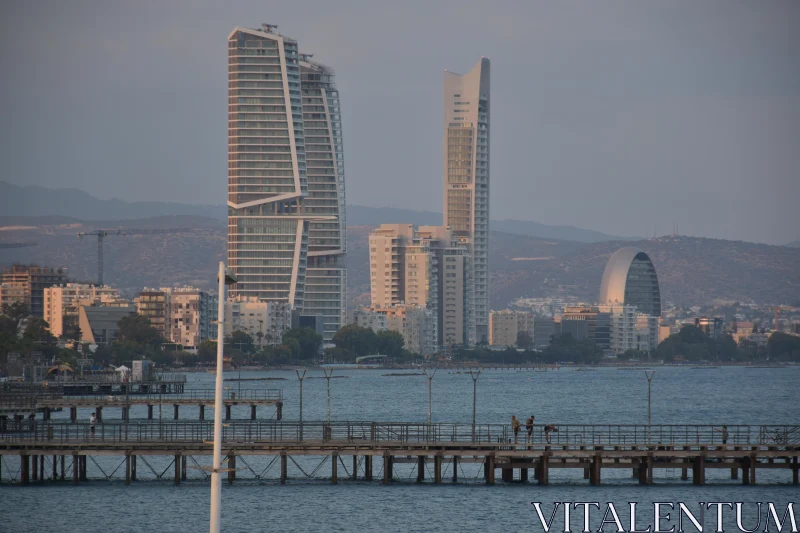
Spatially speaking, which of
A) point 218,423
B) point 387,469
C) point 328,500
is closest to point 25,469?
point 328,500

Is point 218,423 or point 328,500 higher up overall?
point 218,423

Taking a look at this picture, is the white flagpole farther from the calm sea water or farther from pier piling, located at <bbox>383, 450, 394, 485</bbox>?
pier piling, located at <bbox>383, 450, 394, 485</bbox>

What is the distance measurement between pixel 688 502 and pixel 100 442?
3013cm

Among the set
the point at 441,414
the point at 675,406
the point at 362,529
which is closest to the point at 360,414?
the point at 441,414

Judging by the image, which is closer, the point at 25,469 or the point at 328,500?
the point at 328,500

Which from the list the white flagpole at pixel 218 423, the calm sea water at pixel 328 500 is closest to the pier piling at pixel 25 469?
the calm sea water at pixel 328 500

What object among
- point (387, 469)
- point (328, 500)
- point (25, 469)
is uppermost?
point (387, 469)

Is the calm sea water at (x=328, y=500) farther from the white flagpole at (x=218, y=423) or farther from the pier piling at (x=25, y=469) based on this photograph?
the white flagpole at (x=218, y=423)

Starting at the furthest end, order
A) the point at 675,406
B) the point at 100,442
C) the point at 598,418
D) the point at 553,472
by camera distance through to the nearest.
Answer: the point at 675,406
the point at 598,418
the point at 553,472
the point at 100,442

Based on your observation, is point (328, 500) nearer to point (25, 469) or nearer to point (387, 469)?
point (387, 469)

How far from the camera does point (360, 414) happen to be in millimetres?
144375

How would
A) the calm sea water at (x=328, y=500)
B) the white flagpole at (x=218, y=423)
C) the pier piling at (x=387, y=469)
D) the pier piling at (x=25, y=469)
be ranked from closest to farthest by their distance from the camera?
1. the white flagpole at (x=218, y=423)
2. the calm sea water at (x=328, y=500)
3. the pier piling at (x=387, y=469)
4. the pier piling at (x=25, y=469)

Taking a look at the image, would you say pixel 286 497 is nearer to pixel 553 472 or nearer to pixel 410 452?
pixel 410 452

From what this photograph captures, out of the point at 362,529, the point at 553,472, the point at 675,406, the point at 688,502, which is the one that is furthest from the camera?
the point at 675,406
